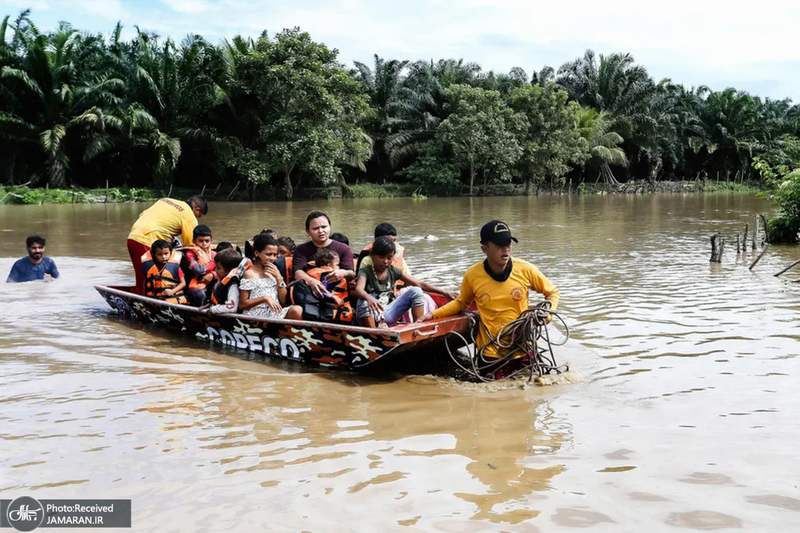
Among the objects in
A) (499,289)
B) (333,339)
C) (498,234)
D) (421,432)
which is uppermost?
(498,234)

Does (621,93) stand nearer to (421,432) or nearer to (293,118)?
(293,118)

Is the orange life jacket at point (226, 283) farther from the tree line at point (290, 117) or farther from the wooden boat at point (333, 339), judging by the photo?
the tree line at point (290, 117)

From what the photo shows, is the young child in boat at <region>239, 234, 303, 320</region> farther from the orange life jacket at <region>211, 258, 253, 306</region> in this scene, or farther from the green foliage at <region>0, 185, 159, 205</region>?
the green foliage at <region>0, 185, 159, 205</region>

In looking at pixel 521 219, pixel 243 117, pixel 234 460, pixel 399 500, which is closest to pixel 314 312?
pixel 234 460

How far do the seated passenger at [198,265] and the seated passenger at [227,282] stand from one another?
85 cm

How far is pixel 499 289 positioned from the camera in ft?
18.0

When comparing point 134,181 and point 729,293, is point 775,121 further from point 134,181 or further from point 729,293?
point 729,293

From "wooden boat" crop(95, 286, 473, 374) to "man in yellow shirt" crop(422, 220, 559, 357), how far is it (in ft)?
0.69

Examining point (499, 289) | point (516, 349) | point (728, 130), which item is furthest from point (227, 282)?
point (728, 130)

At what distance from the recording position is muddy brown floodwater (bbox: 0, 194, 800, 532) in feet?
11.9

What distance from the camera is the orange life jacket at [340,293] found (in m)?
6.54

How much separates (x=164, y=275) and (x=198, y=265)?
418mm

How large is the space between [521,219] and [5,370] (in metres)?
19.9

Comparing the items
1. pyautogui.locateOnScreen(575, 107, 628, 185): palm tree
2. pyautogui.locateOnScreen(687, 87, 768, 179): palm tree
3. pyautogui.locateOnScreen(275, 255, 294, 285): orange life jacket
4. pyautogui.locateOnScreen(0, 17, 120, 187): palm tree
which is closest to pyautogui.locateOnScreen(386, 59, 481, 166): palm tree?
pyautogui.locateOnScreen(575, 107, 628, 185): palm tree
